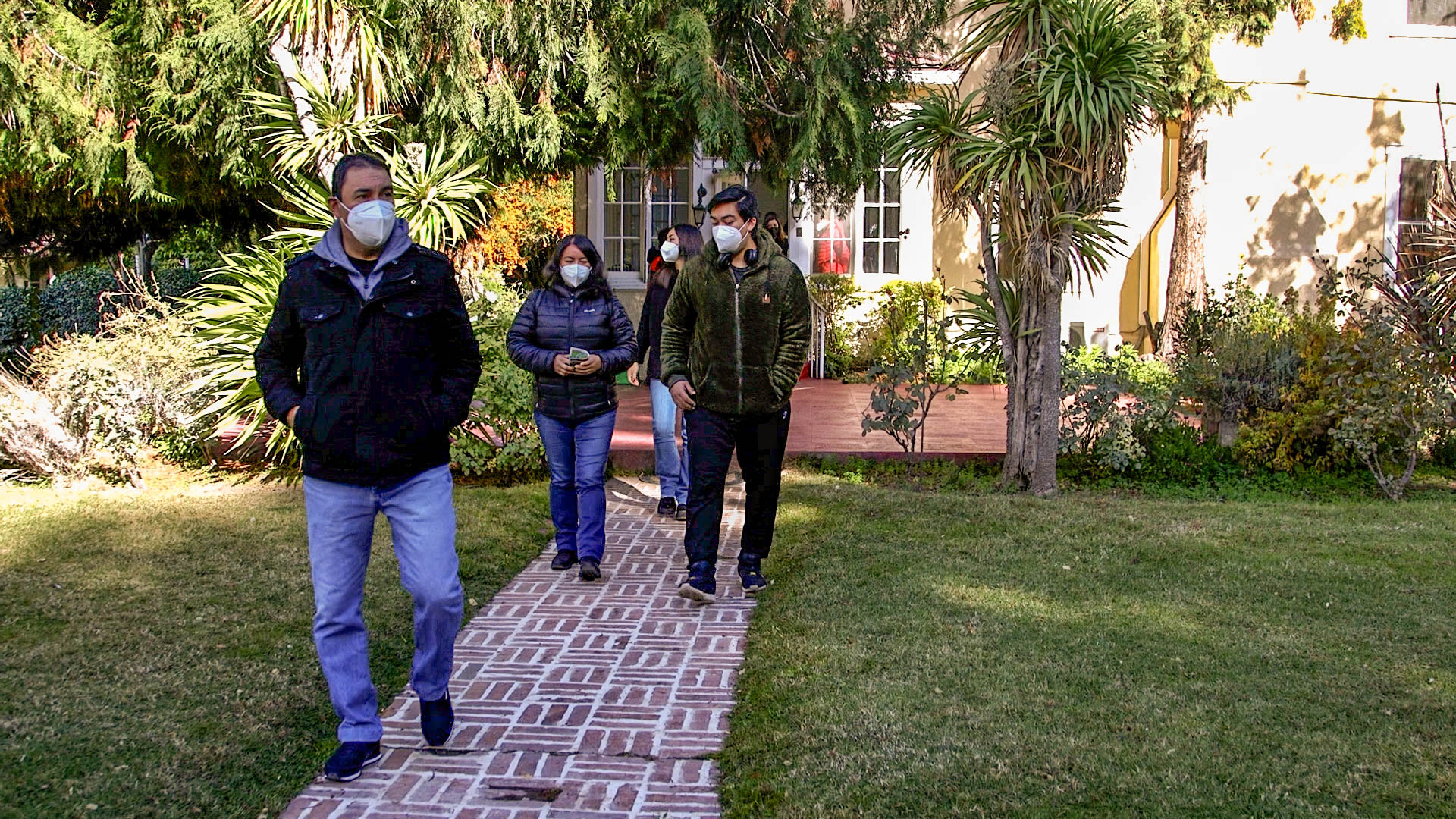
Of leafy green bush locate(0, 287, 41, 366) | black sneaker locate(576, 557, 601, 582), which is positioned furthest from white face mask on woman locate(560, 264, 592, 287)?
leafy green bush locate(0, 287, 41, 366)

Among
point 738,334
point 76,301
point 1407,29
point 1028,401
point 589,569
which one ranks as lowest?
point 589,569

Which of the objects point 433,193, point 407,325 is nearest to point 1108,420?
point 433,193

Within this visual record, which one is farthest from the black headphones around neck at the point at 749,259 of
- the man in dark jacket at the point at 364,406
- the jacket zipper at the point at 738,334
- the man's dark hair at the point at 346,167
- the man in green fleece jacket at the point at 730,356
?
the man's dark hair at the point at 346,167

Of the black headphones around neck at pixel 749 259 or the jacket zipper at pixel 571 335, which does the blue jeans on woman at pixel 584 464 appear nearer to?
the jacket zipper at pixel 571 335

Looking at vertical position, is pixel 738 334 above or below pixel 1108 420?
above

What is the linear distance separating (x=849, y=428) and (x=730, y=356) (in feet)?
17.8

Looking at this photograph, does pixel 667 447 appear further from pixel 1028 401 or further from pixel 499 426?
pixel 1028 401

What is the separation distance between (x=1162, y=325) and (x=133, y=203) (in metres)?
11.5

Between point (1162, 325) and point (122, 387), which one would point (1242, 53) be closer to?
point (1162, 325)

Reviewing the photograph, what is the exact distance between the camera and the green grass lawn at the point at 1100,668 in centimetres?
395

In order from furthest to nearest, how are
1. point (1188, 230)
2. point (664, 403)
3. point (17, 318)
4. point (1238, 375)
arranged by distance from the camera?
1. point (17, 318)
2. point (1188, 230)
3. point (1238, 375)
4. point (664, 403)

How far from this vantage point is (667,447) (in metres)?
8.20

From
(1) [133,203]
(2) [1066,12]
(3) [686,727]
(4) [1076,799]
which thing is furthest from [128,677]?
(1) [133,203]

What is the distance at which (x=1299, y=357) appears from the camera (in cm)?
937
